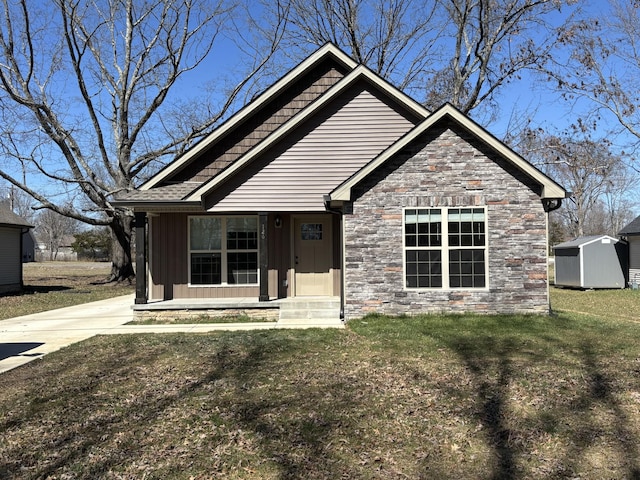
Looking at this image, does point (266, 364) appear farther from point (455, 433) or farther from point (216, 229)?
point (216, 229)

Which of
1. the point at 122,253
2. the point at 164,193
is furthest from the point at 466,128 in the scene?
the point at 122,253

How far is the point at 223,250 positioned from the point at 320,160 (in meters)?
3.42

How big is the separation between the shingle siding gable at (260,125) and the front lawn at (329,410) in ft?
18.5

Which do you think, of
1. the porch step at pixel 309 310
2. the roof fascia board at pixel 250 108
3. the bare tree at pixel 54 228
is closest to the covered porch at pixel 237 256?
the porch step at pixel 309 310

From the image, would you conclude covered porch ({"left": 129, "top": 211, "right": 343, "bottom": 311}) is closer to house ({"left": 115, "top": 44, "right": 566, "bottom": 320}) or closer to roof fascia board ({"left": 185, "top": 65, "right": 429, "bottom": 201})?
house ({"left": 115, "top": 44, "right": 566, "bottom": 320})

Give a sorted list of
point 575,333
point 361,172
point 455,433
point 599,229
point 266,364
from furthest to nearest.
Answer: point 599,229 → point 361,172 → point 575,333 → point 266,364 → point 455,433

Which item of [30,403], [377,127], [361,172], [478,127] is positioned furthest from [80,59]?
[30,403]

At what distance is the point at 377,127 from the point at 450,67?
1491 centimetres

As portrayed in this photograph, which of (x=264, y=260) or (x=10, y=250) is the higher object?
(x=10, y=250)

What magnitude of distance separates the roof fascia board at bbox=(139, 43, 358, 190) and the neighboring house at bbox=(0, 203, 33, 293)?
11.2 meters

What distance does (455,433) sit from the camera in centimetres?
428

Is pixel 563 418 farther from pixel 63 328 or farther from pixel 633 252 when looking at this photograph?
pixel 633 252

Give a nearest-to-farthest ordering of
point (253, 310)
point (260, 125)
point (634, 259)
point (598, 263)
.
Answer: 1. point (253, 310)
2. point (260, 125)
3. point (598, 263)
4. point (634, 259)

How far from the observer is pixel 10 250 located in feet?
64.9
